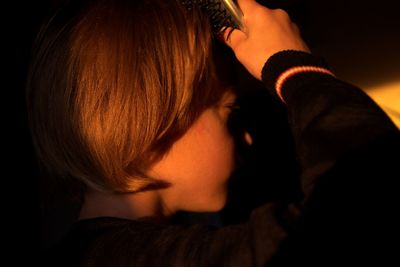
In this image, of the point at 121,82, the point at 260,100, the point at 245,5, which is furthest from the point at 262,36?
the point at 260,100

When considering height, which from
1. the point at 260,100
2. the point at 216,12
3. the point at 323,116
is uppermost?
the point at 216,12

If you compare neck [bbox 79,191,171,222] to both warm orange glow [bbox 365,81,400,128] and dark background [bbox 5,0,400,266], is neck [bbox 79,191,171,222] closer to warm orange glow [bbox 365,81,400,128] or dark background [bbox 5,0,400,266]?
dark background [bbox 5,0,400,266]

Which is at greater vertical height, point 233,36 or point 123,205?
point 233,36

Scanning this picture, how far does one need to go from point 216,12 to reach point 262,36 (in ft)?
0.29

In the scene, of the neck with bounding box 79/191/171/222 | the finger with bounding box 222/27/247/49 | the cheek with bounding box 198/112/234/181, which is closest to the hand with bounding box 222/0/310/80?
the finger with bounding box 222/27/247/49

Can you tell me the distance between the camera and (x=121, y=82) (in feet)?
1.71

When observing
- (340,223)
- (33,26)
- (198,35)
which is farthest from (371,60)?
(33,26)

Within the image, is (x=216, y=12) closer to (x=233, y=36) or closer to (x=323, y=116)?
(x=233, y=36)

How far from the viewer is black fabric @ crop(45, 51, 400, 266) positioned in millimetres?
356

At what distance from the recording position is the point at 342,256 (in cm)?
36

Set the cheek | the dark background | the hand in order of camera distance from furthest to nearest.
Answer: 1. the dark background
2. the cheek
3. the hand

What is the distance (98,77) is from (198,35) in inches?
6.0

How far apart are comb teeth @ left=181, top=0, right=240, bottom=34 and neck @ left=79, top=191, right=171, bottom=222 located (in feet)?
0.93

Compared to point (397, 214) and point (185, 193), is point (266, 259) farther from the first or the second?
point (185, 193)
